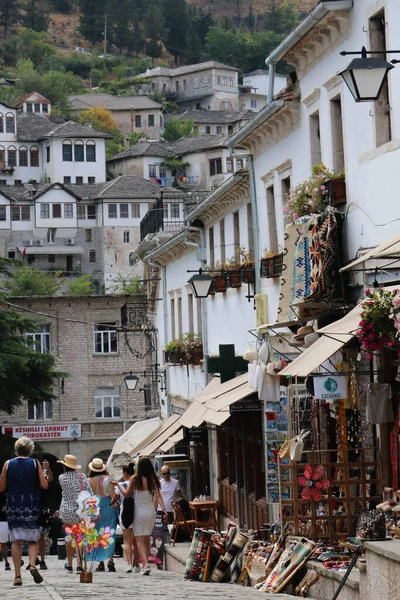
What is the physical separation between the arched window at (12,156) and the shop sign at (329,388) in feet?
420

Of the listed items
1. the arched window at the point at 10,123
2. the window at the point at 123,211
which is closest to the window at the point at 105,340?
the window at the point at 123,211

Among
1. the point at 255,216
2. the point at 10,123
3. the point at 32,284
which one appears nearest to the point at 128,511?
the point at 255,216

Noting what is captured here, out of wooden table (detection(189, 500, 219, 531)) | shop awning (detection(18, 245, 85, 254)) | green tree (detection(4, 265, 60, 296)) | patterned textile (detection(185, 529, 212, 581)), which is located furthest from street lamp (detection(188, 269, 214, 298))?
shop awning (detection(18, 245, 85, 254))

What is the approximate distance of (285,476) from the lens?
20.1 metres

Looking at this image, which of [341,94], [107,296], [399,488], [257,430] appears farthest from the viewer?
[107,296]

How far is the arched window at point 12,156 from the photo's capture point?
14150 cm

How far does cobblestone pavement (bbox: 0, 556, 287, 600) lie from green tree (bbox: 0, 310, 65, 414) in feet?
73.2

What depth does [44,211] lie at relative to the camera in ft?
415

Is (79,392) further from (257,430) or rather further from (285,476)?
(285,476)

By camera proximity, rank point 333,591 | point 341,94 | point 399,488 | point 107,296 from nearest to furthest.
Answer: point 333,591 → point 399,488 → point 341,94 → point 107,296

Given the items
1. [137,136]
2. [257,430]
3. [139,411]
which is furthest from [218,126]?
[257,430]

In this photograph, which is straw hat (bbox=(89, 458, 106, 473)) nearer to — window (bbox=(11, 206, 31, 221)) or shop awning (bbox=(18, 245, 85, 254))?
shop awning (bbox=(18, 245, 85, 254))

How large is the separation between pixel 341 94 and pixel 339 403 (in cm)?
380

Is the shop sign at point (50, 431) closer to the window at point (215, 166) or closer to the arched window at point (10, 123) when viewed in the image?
the window at point (215, 166)
